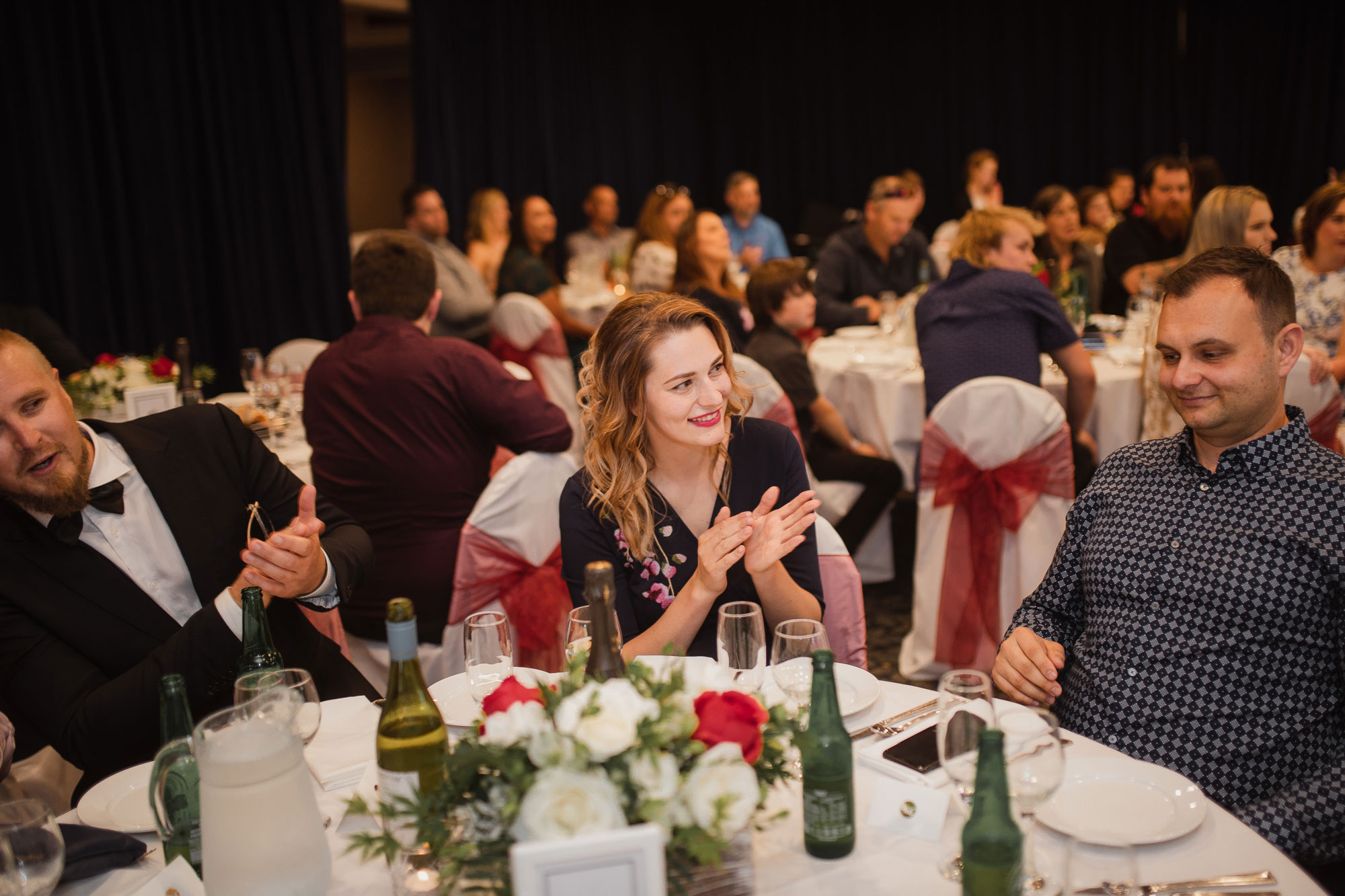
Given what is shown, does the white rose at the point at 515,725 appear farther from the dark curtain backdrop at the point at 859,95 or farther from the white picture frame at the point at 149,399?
the dark curtain backdrop at the point at 859,95

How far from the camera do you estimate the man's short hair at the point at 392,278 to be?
2.89 meters

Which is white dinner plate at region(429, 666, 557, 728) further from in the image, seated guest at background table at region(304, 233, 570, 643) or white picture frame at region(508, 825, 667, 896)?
seated guest at background table at region(304, 233, 570, 643)

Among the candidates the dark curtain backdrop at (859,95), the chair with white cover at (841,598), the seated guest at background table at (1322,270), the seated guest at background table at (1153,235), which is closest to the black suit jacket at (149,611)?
the chair with white cover at (841,598)

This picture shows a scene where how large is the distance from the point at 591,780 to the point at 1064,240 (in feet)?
19.1

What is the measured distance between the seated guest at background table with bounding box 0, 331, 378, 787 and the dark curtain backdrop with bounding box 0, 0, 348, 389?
13.9 feet

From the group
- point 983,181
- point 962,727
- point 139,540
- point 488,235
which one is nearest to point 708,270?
point 488,235

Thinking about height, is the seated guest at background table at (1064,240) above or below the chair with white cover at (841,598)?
above

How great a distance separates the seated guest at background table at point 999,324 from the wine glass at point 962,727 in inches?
98.7

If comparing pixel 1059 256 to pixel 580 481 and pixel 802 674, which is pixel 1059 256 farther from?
pixel 802 674

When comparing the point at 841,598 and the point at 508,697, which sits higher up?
the point at 508,697

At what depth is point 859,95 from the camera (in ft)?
35.6

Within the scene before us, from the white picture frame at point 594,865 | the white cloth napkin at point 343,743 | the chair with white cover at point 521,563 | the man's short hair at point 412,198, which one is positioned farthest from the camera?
the man's short hair at point 412,198

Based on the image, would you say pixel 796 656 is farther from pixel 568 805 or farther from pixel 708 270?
pixel 708 270

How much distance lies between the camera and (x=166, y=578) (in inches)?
76.9
